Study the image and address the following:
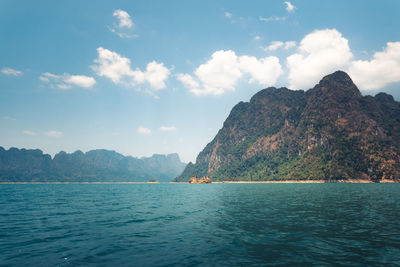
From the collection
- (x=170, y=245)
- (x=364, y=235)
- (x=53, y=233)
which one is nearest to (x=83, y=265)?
(x=170, y=245)

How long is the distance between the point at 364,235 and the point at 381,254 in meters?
5.93

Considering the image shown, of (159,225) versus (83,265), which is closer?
(83,265)

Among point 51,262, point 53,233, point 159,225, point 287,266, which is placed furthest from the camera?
point 159,225

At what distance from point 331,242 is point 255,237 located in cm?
635

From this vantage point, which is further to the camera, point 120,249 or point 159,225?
point 159,225

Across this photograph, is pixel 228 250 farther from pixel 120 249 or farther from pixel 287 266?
pixel 120 249

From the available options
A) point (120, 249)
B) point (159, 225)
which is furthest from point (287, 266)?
point (159, 225)

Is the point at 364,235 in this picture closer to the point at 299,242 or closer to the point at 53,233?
the point at 299,242

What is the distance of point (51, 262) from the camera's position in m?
14.7

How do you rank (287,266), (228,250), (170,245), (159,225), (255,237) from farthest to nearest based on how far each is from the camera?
(159,225)
(255,237)
(170,245)
(228,250)
(287,266)

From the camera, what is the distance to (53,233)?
2323cm

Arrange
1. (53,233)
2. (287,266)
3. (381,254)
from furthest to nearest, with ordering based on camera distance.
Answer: (53,233), (381,254), (287,266)

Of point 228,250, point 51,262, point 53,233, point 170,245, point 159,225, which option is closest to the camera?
point 51,262

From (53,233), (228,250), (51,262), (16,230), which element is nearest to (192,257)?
(228,250)
